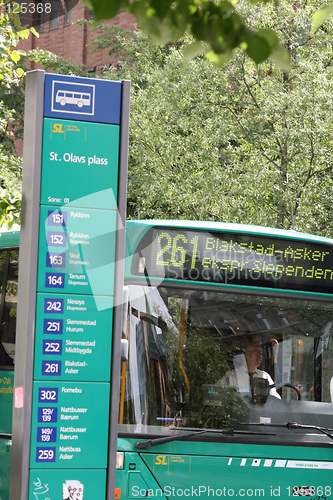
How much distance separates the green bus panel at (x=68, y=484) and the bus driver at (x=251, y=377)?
1.30m

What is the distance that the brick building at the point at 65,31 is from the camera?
3453cm

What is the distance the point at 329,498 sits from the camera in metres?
5.42

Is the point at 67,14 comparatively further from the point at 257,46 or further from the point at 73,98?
the point at 257,46

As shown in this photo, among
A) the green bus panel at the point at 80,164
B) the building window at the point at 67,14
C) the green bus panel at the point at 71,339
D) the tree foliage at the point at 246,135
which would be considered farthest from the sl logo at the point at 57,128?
the building window at the point at 67,14

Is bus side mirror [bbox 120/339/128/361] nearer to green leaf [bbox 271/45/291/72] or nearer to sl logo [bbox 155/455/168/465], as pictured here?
sl logo [bbox 155/455/168/465]

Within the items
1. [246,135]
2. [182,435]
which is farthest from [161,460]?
[246,135]

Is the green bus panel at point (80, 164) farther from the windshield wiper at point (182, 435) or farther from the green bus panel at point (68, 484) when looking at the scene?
the windshield wiper at point (182, 435)

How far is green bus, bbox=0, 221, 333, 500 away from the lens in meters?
5.14

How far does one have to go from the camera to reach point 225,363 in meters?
5.38

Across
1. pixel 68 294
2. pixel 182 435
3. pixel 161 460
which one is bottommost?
pixel 161 460

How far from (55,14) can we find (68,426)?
3457cm

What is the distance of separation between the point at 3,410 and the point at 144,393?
1.76 meters

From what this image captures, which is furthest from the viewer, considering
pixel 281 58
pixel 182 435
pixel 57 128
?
pixel 182 435

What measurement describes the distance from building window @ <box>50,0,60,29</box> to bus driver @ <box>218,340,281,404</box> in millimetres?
33024
